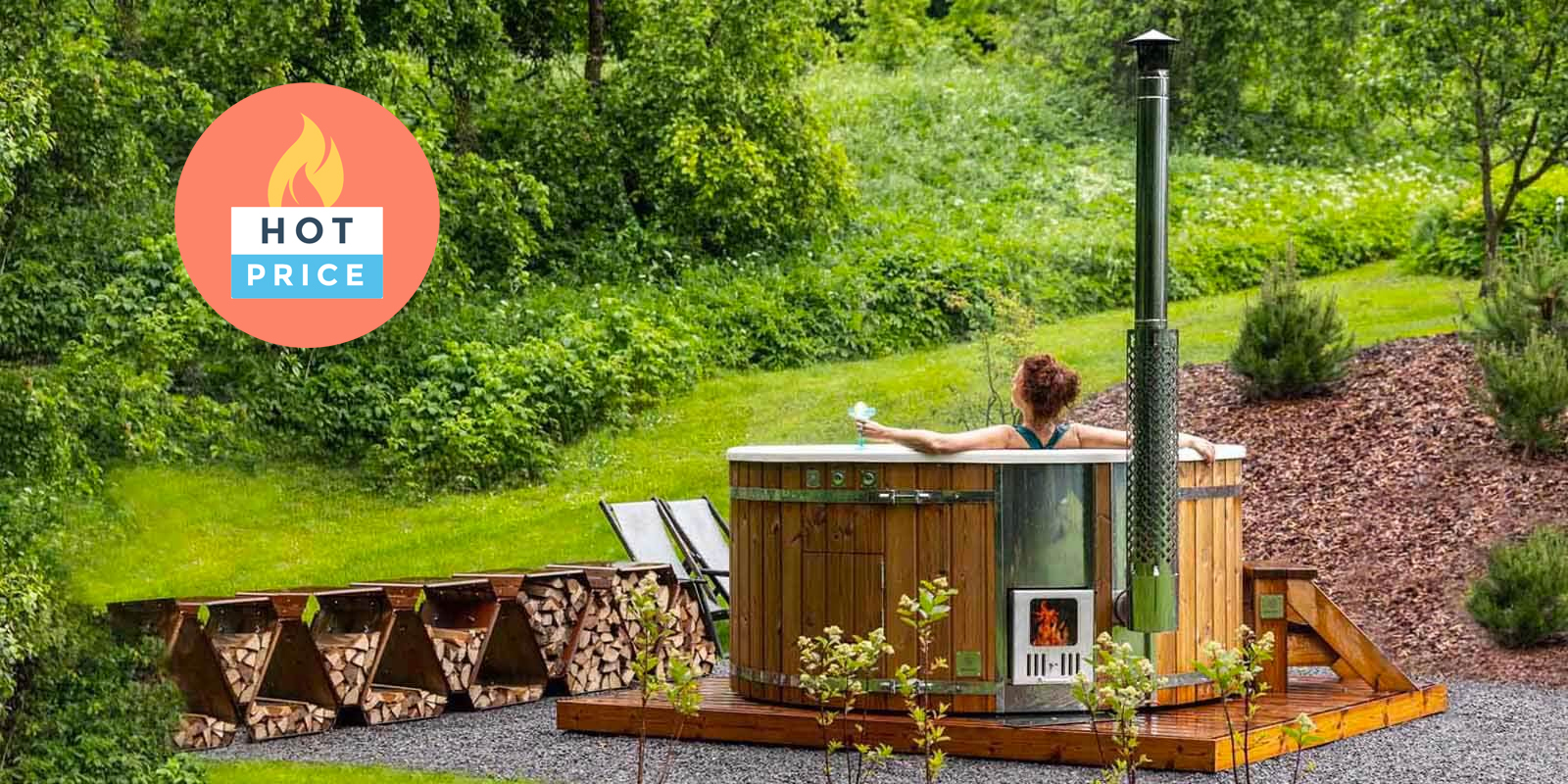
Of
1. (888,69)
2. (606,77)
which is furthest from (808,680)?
(888,69)

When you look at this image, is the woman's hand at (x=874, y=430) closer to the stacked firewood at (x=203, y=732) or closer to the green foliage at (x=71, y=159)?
the stacked firewood at (x=203, y=732)

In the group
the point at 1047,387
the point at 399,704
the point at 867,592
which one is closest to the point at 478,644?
the point at 399,704

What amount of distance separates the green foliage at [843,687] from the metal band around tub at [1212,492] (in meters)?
1.03

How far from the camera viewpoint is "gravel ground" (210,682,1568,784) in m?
5.03

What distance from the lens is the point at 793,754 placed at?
5.38 meters

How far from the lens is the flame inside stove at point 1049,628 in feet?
17.5

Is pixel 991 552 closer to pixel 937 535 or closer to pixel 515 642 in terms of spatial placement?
pixel 937 535

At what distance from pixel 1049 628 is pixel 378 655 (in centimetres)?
243

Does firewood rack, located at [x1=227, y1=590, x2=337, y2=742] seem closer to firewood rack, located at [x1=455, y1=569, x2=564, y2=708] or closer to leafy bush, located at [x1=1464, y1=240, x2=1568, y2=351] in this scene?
firewood rack, located at [x1=455, y1=569, x2=564, y2=708]

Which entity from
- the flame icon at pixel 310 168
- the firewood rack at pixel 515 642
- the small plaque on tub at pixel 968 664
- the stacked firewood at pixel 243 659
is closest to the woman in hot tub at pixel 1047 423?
the small plaque on tub at pixel 968 664

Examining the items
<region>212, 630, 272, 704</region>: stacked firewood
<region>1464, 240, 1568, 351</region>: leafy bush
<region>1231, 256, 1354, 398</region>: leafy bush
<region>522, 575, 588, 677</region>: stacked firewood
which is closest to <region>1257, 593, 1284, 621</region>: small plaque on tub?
<region>522, 575, 588, 677</region>: stacked firewood

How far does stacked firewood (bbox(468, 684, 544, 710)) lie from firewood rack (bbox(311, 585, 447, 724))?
0.49 feet

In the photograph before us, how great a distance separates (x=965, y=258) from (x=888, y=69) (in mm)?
8436

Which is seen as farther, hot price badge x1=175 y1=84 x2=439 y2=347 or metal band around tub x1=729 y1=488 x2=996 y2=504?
hot price badge x1=175 y1=84 x2=439 y2=347
